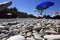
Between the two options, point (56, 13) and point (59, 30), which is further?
point (56, 13)

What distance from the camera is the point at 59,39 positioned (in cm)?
260

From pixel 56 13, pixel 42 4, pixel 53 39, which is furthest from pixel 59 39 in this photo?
pixel 56 13

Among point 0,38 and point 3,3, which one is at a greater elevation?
point 3,3

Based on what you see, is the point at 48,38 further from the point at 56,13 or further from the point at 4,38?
the point at 56,13

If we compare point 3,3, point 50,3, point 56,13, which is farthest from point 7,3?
point 56,13

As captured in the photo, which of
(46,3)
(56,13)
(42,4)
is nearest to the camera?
(42,4)

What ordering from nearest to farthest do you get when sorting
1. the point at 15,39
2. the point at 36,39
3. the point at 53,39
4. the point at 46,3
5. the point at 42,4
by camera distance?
the point at 53,39 → the point at 15,39 → the point at 36,39 → the point at 42,4 → the point at 46,3

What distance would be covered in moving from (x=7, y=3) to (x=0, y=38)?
12.5m

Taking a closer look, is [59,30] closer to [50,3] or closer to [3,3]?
[3,3]

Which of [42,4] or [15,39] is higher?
[42,4]

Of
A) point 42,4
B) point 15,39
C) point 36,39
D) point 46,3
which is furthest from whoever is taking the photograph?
point 46,3

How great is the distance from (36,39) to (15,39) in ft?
1.54

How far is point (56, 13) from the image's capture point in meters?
25.9

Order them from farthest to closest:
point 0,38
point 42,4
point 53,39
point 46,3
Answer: point 46,3
point 42,4
point 0,38
point 53,39
